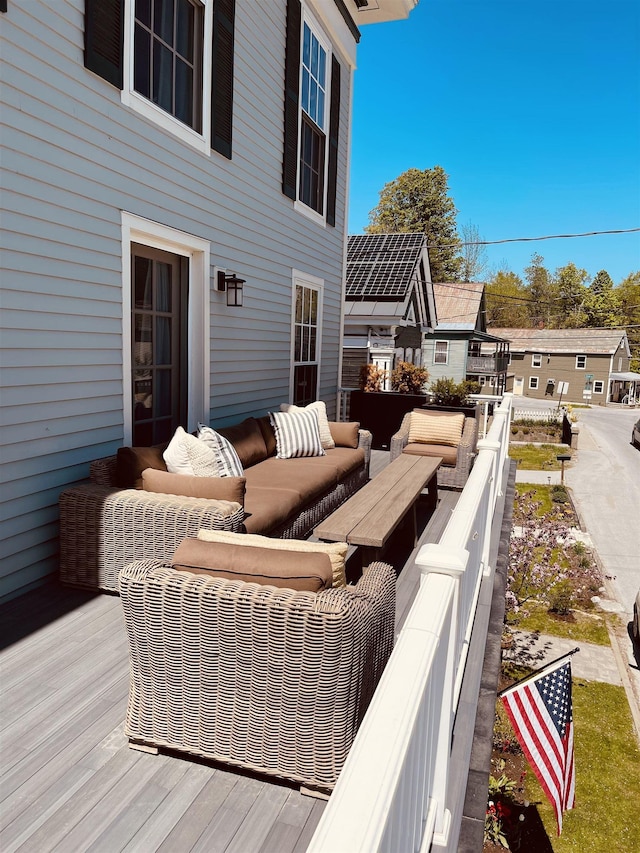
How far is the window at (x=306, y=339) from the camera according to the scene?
286 inches

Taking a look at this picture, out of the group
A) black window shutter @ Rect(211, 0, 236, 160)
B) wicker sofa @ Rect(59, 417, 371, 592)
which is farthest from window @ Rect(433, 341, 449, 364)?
wicker sofa @ Rect(59, 417, 371, 592)

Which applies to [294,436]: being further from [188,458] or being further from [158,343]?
[188,458]

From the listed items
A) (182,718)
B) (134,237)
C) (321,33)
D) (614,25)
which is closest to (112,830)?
(182,718)

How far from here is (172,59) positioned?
170 inches

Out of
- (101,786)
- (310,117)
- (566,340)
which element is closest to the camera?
(101,786)

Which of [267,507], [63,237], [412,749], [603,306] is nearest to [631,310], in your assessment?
[603,306]

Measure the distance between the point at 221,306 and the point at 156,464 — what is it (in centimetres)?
203

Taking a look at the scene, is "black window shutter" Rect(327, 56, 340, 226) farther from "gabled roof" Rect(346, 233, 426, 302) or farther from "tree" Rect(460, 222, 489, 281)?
"tree" Rect(460, 222, 489, 281)

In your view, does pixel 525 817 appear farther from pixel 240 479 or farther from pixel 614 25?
pixel 614 25

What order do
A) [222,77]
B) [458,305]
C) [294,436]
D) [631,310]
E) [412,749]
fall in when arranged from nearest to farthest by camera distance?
[412,749] → [222,77] → [294,436] → [458,305] → [631,310]

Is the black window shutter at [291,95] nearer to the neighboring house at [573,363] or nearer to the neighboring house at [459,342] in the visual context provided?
the neighboring house at [459,342]

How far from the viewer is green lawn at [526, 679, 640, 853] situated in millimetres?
5621

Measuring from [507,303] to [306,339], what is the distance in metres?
46.4

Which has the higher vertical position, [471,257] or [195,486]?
[471,257]
